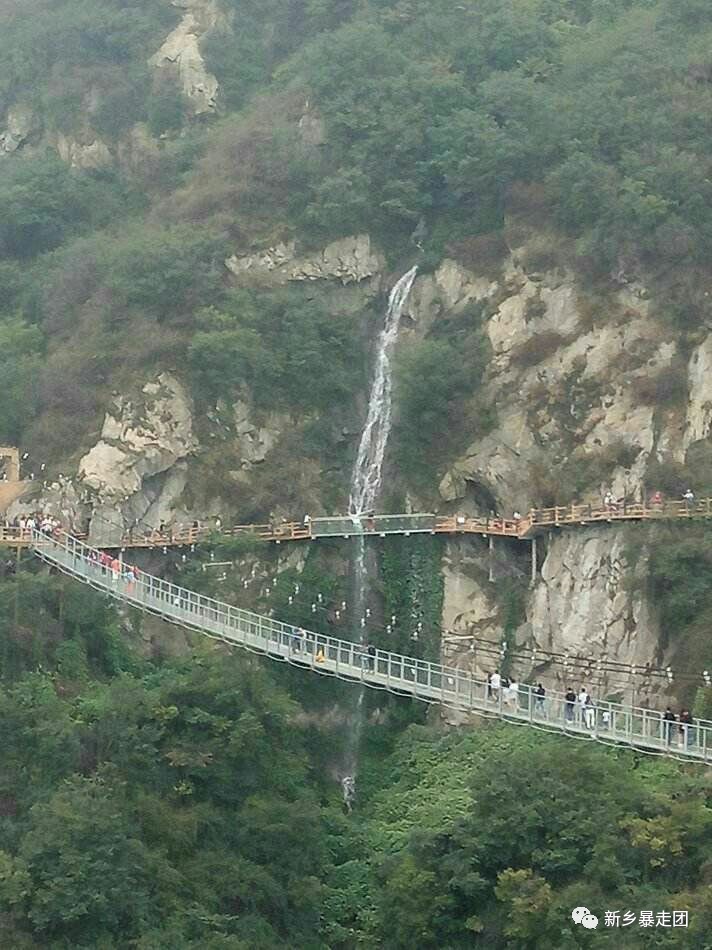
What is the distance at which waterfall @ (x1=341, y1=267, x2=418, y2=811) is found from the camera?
4162 cm

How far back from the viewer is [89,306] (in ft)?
154

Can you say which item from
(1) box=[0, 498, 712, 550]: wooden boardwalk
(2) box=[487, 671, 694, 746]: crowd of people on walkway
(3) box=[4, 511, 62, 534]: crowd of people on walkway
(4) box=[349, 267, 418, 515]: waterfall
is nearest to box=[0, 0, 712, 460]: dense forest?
(4) box=[349, 267, 418, 515]: waterfall

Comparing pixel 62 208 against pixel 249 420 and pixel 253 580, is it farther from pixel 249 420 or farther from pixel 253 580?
pixel 253 580

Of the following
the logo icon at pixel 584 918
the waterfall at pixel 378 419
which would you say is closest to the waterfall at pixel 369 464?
the waterfall at pixel 378 419

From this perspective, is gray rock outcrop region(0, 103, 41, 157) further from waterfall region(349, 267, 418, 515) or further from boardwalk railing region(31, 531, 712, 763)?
boardwalk railing region(31, 531, 712, 763)

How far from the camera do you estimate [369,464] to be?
45.6 metres

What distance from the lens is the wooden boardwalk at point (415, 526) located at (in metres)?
40.0

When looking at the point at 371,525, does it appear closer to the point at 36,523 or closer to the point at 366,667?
the point at 366,667

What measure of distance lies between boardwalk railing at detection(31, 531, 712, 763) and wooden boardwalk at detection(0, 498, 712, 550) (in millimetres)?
2077

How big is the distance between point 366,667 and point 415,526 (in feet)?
21.3

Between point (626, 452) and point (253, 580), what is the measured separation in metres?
8.26

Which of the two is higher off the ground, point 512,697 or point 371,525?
point 371,525

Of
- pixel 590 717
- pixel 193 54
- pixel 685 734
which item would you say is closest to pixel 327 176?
pixel 193 54

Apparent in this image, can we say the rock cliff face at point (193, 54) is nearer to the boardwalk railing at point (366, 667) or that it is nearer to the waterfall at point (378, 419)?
the waterfall at point (378, 419)
